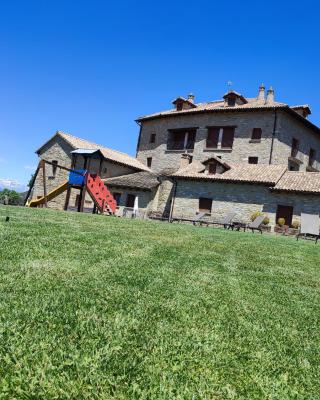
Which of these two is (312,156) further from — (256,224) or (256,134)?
(256,224)

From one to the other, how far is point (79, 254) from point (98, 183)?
1907cm

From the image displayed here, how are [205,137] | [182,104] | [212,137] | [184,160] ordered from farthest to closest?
[182,104] < [205,137] < [212,137] < [184,160]

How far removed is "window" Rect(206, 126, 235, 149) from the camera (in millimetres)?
30031

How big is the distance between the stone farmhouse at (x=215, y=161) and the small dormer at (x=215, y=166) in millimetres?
71

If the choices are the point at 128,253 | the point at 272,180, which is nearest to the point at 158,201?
the point at 272,180

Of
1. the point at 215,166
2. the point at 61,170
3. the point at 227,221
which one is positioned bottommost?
the point at 227,221

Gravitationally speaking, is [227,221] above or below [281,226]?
below

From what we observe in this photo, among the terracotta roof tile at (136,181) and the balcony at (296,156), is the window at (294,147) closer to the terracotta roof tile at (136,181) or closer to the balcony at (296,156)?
the balcony at (296,156)

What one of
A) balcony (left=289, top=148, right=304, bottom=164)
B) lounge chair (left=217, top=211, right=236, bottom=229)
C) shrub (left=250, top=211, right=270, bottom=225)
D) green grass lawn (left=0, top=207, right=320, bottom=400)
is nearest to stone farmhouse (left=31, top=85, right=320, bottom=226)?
balcony (left=289, top=148, right=304, bottom=164)

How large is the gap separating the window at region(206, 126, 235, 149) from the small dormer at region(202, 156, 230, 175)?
4.35 meters

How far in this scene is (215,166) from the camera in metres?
26.2

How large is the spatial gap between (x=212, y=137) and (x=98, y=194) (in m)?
12.1

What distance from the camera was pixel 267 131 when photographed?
27875 millimetres

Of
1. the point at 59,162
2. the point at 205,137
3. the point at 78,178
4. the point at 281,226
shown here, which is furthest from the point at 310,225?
the point at 59,162
